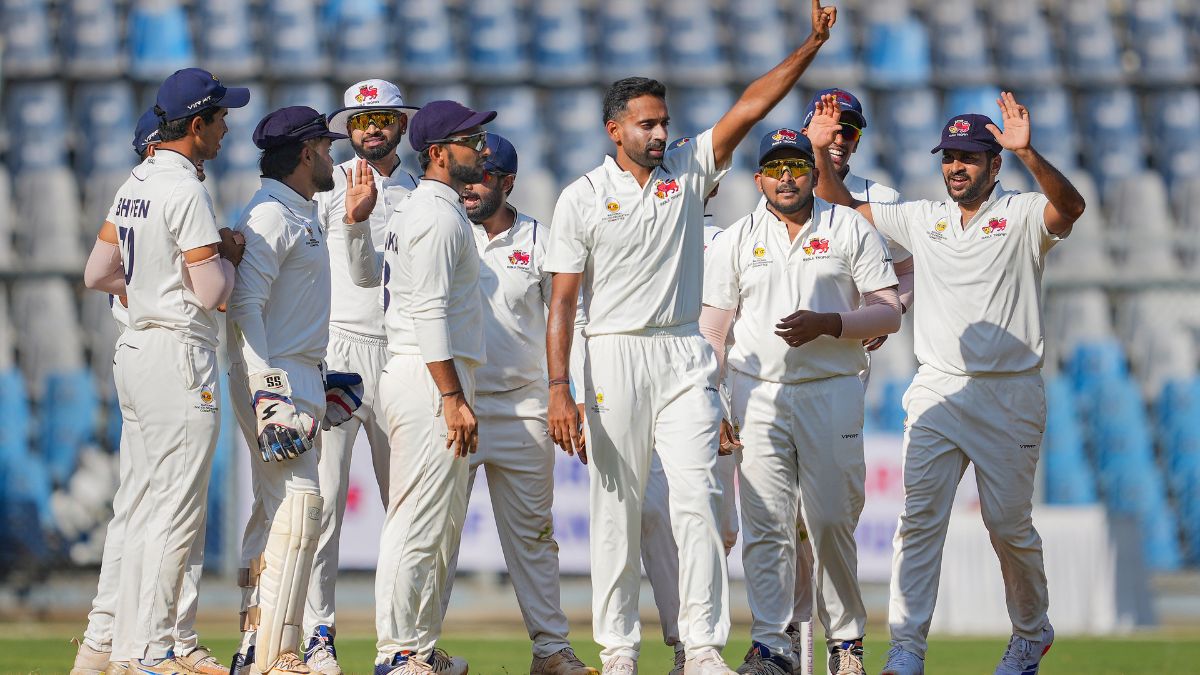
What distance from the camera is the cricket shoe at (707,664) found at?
5969 millimetres

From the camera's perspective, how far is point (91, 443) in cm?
1581

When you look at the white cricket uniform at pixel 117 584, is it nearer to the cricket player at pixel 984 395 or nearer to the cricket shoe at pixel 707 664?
the cricket shoe at pixel 707 664

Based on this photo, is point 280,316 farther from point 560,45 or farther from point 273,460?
point 560,45

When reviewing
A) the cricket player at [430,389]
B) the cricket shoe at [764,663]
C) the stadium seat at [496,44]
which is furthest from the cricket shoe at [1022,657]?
the stadium seat at [496,44]

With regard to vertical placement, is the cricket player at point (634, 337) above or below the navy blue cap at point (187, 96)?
below

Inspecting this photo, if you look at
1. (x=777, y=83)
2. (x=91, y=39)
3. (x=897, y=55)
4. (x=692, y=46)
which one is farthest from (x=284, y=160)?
(x=897, y=55)

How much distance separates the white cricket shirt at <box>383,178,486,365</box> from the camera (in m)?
6.14

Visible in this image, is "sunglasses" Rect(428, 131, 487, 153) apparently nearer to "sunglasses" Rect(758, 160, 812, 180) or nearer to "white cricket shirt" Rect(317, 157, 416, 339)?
"white cricket shirt" Rect(317, 157, 416, 339)

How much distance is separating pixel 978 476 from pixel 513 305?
218 cm

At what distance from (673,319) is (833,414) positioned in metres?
0.96

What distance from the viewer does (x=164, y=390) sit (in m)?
6.01

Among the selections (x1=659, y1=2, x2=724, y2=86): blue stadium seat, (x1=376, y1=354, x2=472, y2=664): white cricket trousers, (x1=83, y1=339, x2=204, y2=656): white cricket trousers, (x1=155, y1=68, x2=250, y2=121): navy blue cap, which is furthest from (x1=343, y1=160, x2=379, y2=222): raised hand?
(x1=659, y1=2, x2=724, y2=86): blue stadium seat

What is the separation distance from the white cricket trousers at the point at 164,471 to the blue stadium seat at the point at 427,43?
13720 millimetres

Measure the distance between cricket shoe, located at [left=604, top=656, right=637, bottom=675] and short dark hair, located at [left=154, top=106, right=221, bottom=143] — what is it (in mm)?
2633
